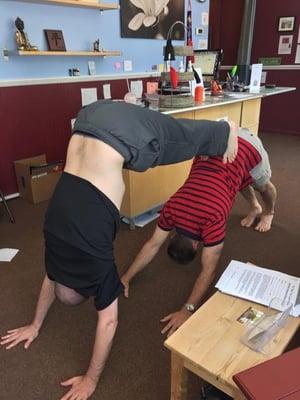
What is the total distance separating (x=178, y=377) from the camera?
1.16 m

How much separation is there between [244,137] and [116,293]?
118cm

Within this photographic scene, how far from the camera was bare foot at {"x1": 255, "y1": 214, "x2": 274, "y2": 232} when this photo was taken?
101 inches

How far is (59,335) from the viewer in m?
1.65

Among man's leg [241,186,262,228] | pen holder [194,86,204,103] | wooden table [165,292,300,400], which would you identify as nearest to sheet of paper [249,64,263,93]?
pen holder [194,86,204,103]

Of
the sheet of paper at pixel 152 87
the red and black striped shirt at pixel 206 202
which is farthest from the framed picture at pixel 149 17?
the red and black striped shirt at pixel 206 202

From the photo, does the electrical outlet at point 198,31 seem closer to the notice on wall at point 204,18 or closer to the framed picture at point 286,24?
the notice on wall at point 204,18

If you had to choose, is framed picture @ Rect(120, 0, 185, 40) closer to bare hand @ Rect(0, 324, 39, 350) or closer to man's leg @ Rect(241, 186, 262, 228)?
man's leg @ Rect(241, 186, 262, 228)

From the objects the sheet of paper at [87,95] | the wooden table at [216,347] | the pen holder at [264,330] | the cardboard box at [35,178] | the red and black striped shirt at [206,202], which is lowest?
the cardboard box at [35,178]

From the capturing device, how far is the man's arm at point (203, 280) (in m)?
1.55

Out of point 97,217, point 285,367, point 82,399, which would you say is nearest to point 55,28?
point 97,217

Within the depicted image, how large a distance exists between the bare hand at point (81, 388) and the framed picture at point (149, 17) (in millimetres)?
3356

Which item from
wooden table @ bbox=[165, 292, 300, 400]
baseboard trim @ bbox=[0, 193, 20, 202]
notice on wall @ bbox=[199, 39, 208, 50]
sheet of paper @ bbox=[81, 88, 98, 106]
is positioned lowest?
baseboard trim @ bbox=[0, 193, 20, 202]

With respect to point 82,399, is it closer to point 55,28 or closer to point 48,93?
point 48,93

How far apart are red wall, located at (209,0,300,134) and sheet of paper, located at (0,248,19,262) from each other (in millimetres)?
4563
